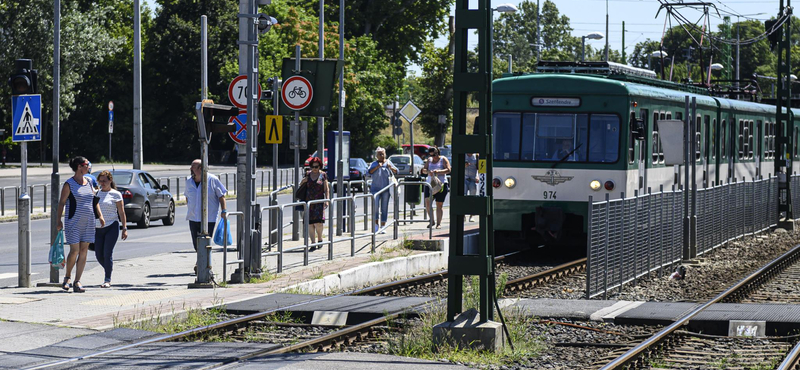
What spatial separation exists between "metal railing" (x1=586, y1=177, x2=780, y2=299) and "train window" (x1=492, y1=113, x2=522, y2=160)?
8.34ft

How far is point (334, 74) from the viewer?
810 inches

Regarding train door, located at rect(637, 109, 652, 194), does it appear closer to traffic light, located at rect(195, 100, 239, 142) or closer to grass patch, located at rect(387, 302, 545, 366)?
traffic light, located at rect(195, 100, 239, 142)

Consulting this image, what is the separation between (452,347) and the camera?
31.6 ft

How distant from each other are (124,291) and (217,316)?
3.01 metres

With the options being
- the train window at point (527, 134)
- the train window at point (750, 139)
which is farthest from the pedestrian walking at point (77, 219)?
the train window at point (750, 139)

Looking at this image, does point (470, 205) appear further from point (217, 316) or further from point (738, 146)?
point (738, 146)

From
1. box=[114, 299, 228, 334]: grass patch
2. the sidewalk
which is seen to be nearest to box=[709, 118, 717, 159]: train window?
the sidewalk

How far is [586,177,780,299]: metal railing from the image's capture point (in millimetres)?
14320

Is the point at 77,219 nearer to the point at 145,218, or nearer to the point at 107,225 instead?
the point at 107,225

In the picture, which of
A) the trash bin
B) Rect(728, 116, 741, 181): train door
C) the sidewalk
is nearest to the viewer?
the sidewalk

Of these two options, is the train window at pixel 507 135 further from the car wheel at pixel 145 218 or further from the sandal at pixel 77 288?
the car wheel at pixel 145 218

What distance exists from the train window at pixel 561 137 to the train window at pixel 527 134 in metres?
0.08

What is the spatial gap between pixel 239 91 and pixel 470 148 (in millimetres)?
7790

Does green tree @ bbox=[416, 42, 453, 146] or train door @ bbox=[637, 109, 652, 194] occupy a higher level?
green tree @ bbox=[416, 42, 453, 146]
